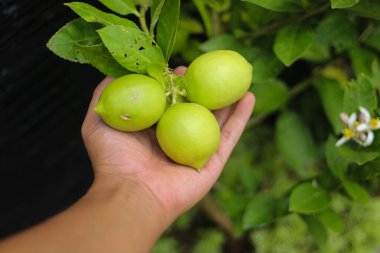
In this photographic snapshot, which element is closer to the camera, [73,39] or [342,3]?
[342,3]

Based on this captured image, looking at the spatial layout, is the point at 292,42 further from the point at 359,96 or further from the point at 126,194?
the point at 126,194

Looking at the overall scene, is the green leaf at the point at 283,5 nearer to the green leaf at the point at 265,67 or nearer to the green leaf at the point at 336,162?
the green leaf at the point at 265,67

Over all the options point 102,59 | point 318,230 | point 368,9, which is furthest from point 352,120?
point 102,59

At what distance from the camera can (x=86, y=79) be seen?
144 cm

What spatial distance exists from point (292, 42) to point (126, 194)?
1.84 ft

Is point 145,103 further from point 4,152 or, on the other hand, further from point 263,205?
point 4,152

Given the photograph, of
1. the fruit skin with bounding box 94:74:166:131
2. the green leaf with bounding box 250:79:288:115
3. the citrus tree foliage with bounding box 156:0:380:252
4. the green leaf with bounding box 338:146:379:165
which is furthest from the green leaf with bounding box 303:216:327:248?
the fruit skin with bounding box 94:74:166:131

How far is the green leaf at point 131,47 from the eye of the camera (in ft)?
3.13

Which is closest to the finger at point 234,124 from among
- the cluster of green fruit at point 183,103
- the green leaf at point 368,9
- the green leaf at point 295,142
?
the cluster of green fruit at point 183,103

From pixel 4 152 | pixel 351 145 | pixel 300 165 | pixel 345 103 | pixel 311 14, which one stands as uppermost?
pixel 311 14

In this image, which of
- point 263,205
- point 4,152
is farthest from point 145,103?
point 4,152

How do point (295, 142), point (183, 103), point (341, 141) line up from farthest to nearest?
point (295, 142) < point (341, 141) < point (183, 103)

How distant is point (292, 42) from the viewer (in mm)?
1205

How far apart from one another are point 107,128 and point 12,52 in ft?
1.25
